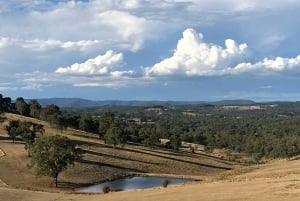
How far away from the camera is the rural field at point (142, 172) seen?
130 ft

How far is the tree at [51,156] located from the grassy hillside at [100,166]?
8.58 feet

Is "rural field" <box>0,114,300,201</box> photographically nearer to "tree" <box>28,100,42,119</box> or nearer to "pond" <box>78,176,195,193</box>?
"pond" <box>78,176,195,193</box>

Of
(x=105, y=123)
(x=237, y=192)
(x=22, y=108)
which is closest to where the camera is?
(x=237, y=192)

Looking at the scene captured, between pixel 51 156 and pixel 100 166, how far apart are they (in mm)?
20768

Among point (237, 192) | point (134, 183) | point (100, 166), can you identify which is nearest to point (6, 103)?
point (100, 166)

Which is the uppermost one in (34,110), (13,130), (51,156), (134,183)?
(34,110)

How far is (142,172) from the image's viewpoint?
105312 mm

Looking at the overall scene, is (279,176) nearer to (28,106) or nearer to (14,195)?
(14,195)

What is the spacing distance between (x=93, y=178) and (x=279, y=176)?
52241mm

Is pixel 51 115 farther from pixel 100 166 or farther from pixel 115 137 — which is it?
pixel 100 166

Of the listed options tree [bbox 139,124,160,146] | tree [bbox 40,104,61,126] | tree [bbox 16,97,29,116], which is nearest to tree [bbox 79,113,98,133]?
tree [bbox 40,104,61,126]

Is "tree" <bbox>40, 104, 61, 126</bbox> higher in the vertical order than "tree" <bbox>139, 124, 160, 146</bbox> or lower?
higher

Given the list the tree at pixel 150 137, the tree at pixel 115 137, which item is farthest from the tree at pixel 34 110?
the tree at pixel 115 137

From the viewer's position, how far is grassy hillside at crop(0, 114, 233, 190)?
8700 cm
